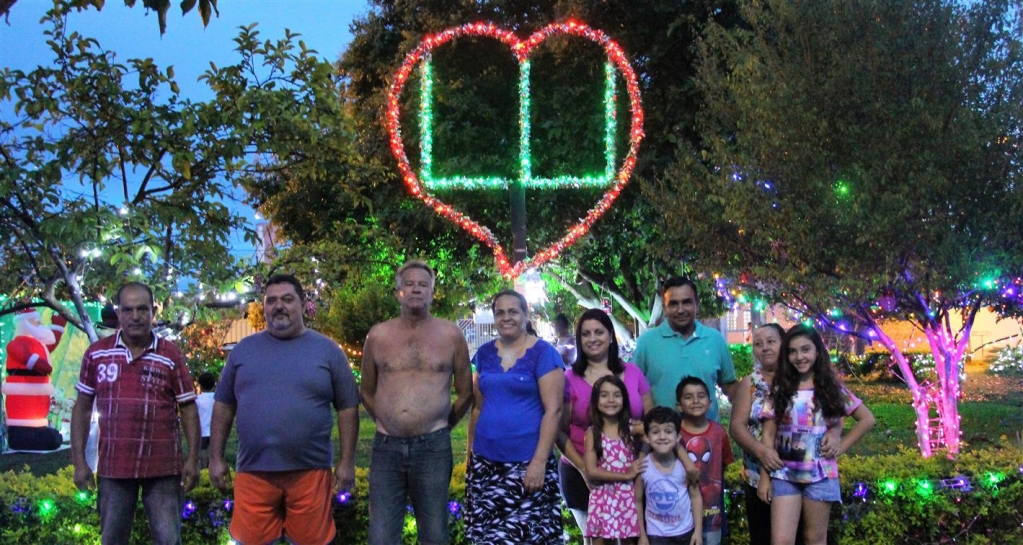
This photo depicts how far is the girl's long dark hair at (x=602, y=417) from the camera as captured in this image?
5.03 m

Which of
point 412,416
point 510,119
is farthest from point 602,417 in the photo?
point 510,119

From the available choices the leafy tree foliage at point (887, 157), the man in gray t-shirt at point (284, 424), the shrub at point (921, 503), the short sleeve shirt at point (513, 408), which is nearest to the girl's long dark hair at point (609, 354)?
the short sleeve shirt at point (513, 408)

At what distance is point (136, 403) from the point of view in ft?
15.9

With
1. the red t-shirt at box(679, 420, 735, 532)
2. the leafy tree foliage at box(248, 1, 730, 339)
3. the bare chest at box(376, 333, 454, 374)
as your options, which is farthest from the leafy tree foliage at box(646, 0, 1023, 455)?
the bare chest at box(376, 333, 454, 374)

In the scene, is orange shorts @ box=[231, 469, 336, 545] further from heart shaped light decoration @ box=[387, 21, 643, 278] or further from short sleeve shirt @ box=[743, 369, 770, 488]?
heart shaped light decoration @ box=[387, 21, 643, 278]

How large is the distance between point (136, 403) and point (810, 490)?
3.48m

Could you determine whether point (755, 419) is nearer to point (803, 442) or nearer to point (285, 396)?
point (803, 442)

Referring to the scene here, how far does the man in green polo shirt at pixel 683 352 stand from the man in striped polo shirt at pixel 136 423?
8.38ft

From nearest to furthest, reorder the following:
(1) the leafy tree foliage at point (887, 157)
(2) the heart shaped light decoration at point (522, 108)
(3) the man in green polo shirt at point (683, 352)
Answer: (3) the man in green polo shirt at point (683, 352) < (1) the leafy tree foliage at point (887, 157) < (2) the heart shaped light decoration at point (522, 108)

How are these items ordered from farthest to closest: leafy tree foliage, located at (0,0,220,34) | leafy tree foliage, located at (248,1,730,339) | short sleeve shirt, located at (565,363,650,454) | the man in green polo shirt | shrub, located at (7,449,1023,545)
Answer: leafy tree foliage, located at (248,1,730,339)
shrub, located at (7,449,1023,545)
the man in green polo shirt
short sleeve shirt, located at (565,363,650,454)
leafy tree foliage, located at (0,0,220,34)

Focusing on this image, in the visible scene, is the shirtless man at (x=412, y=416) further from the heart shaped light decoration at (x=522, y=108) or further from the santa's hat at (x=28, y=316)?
the santa's hat at (x=28, y=316)

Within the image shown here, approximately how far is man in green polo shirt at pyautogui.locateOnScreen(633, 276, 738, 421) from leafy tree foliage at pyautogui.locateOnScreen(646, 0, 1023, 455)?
4.41 meters

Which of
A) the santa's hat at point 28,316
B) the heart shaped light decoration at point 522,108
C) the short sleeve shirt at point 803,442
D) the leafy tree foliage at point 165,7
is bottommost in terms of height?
the short sleeve shirt at point 803,442

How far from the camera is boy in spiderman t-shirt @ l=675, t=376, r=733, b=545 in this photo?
507 centimetres
